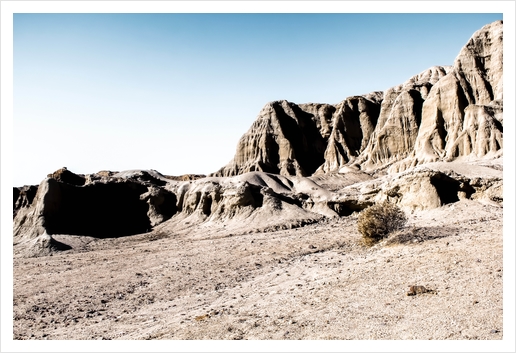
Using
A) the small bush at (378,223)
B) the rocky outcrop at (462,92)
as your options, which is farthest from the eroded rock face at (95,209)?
the rocky outcrop at (462,92)

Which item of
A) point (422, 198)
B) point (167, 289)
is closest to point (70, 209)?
point (167, 289)

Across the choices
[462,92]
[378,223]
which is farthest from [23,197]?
[462,92]

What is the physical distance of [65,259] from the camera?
1089 inches

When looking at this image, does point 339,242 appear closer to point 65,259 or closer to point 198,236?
point 198,236

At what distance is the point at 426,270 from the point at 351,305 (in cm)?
301

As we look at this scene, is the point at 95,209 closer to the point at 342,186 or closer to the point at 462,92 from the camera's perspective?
the point at 342,186

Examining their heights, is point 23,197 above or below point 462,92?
below

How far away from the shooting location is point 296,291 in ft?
41.0

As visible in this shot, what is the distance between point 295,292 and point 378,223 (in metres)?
7.26

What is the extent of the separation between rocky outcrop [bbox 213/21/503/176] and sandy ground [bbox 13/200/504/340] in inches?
Result: 1294

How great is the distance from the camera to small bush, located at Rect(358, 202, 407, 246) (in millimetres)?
18016

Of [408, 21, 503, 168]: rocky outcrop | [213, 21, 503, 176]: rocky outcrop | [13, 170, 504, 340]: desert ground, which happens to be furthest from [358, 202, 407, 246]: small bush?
[408, 21, 503, 168]: rocky outcrop

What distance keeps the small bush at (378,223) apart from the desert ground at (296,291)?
0.73m

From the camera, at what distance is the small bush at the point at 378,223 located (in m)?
18.0
